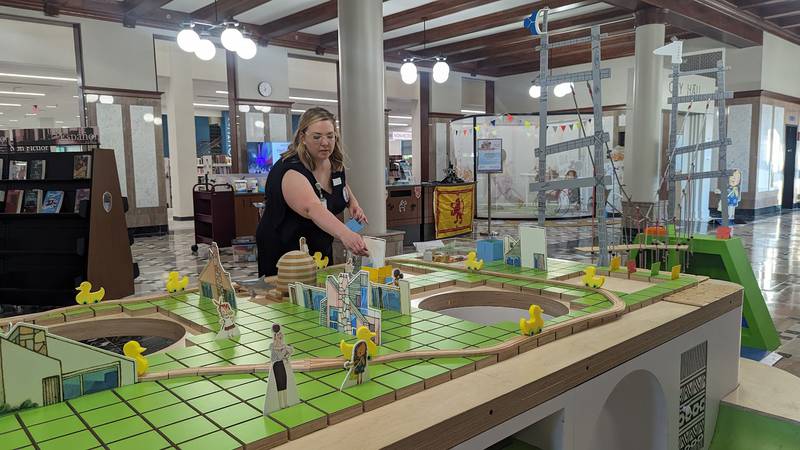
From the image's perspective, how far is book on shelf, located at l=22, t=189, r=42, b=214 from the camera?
16.7ft

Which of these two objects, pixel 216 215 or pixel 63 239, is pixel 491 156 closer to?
pixel 216 215

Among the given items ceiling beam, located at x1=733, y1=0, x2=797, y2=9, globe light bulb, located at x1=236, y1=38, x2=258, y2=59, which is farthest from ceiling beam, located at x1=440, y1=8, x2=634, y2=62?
globe light bulb, located at x1=236, y1=38, x2=258, y2=59

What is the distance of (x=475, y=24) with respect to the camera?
1089cm

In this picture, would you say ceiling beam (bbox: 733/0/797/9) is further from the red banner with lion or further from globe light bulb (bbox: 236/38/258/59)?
globe light bulb (bbox: 236/38/258/59)

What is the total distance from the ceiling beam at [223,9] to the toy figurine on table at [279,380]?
878cm

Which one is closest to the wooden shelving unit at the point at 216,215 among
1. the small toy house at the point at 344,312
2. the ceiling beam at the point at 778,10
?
the small toy house at the point at 344,312

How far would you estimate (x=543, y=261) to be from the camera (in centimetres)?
227

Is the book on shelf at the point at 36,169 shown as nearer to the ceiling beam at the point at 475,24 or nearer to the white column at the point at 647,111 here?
the ceiling beam at the point at 475,24

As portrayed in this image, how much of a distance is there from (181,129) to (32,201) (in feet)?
28.4

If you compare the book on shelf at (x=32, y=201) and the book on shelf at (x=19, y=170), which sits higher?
the book on shelf at (x=19, y=170)

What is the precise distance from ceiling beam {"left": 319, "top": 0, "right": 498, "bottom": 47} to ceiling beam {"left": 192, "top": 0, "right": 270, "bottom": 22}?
2.47 m

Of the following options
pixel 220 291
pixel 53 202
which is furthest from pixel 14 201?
pixel 220 291

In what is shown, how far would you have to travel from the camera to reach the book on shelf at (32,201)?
201 inches

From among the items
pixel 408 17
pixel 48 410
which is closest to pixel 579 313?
pixel 48 410
